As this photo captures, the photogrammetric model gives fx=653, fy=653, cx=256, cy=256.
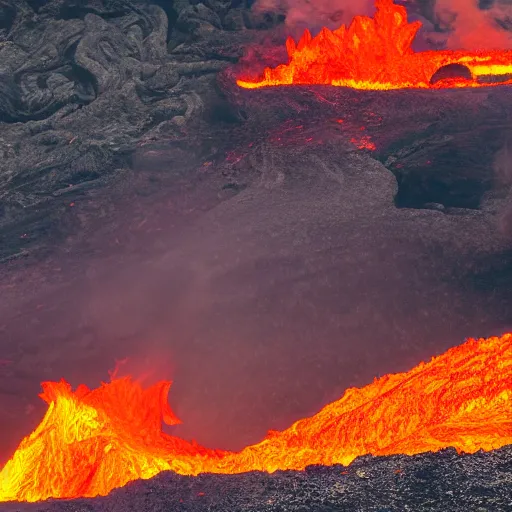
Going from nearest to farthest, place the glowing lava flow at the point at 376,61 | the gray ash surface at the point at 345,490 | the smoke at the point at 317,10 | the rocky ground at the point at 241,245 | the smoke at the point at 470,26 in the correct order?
the gray ash surface at the point at 345,490, the rocky ground at the point at 241,245, the glowing lava flow at the point at 376,61, the smoke at the point at 470,26, the smoke at the point at 317,10

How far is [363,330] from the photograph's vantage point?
23.2 feet

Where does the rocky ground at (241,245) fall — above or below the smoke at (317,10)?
below

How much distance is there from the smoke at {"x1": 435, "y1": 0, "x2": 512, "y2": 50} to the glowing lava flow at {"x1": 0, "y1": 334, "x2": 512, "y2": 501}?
35.7 ft

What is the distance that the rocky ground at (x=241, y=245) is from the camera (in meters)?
6.25

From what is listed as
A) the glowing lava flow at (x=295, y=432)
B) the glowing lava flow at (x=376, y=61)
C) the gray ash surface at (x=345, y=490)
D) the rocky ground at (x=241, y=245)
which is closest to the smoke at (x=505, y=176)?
the rocky ground at (x=241, y=245)

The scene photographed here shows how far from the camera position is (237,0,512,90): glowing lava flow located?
12867mm

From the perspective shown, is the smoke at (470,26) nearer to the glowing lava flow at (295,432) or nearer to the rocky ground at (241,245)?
the rocky ground at (241,245)

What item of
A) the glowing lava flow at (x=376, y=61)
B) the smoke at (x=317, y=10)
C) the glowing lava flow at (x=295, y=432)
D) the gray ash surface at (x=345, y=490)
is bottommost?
Answer: the glowing lava flow at (x=295, y=432)

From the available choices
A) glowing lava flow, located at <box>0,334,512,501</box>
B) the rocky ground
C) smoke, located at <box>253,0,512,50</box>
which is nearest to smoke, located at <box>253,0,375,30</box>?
smoke, located at <box>253,0,512,50</box>

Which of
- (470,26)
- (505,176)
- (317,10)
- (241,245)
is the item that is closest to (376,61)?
(317,10)

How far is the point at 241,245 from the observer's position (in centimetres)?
864

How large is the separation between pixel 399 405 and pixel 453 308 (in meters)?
1.97

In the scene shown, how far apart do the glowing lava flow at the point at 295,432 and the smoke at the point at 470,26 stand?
1089 centimetres

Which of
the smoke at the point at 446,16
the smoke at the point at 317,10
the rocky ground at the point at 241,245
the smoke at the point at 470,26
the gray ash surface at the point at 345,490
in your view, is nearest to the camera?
the gray ash surface at the point at 345,490
